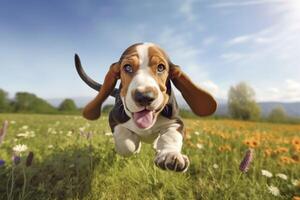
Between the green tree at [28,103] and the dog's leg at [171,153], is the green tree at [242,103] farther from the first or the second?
the dog's leg at [171,153]

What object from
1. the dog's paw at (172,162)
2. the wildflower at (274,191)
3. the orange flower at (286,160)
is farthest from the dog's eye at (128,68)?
the orange flower at (286,160)

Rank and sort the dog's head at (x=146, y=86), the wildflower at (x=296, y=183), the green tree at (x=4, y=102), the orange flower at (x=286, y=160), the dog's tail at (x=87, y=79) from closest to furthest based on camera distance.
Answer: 1. the dog's head at (x=146, y=86)
2. the wildflower at (x=296, y=183)
3. the orange flower at (x=286, y=160)
4. the dog's tail at (x=87, y=79)
5. the green tree at (x=4, y=102)

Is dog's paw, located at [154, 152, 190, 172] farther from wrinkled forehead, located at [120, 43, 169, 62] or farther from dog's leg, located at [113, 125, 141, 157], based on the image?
wrinkled forehead, located at [120, 43, 169, 62]

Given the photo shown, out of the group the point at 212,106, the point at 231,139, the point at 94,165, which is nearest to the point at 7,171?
the point at 94,165

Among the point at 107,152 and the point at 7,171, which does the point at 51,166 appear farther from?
the point at 107,152

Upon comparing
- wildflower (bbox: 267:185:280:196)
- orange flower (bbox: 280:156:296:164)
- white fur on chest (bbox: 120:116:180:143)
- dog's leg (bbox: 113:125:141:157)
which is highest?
white fur on chest (bbox: 120:116:180:143)

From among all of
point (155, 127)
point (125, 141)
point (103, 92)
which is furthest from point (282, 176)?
point (103, 92)

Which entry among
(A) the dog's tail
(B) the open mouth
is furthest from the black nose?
(A) the dog's tail

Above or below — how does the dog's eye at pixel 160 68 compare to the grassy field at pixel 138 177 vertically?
above

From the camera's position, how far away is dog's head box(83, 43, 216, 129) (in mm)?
2203

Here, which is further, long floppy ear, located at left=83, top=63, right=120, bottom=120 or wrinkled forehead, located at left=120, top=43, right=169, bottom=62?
long floppy ear, located at left=83, top=63, right=120, bottom=120

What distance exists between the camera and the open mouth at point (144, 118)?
2.28 meters

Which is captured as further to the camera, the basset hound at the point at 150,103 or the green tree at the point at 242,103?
the green tree at the point at 242,103

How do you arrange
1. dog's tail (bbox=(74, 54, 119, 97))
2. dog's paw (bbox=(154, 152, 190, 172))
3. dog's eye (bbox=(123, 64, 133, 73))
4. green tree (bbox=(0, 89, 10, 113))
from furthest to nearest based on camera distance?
green tree (bbox=(0, 89, 10, 113))
dog's tail (bbox=(74, 54, 119, 97))
dog's eye (bbox=(123, 64, 133, 73))
dog's paw (bbox=(154, 152, 190, 172))
